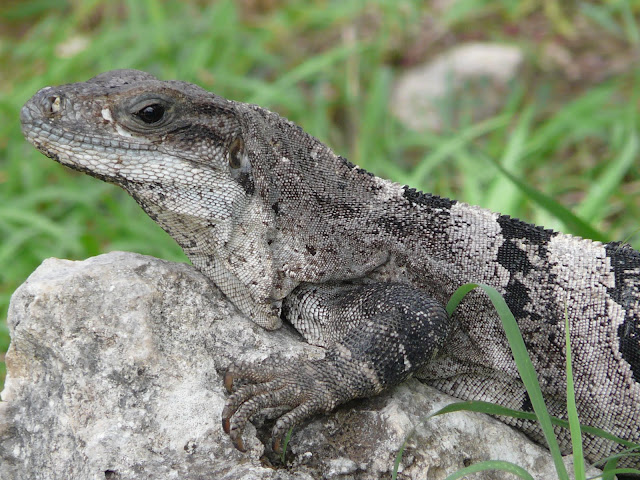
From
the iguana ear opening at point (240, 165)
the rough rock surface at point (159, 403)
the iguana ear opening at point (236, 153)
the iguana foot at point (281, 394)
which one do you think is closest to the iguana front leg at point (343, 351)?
the iguana foot at point (281, 394)


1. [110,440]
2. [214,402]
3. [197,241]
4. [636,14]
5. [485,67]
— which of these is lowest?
[110,440]

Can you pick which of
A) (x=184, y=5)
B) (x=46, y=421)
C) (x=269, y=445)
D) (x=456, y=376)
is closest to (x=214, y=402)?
(x=269, y=445)

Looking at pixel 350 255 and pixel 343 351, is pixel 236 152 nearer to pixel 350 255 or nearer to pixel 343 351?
pixel 350 255

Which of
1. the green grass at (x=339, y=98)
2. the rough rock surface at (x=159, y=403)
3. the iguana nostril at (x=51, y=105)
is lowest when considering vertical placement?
the rough rock surface at (x=159, y=403)

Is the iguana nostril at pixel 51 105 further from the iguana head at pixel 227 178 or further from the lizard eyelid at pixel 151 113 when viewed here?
the lizard eyelid at pixel 151 113

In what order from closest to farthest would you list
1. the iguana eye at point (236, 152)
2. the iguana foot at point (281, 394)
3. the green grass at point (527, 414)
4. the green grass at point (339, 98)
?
the green grass at point (527, 414)
the iguana foot at point (281, 394)
the iguana eye at point (236, 152)
the green grass at point (339, 98)

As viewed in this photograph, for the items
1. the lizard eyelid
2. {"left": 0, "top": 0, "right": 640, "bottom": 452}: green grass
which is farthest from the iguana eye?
{"left": 0, "top": 0, "right": 640, "bottom": 452}: green grass

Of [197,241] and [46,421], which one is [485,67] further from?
[46,421]

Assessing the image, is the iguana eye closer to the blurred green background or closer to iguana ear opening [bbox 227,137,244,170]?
iguana ear opening [bbox 227,137,244,170]
